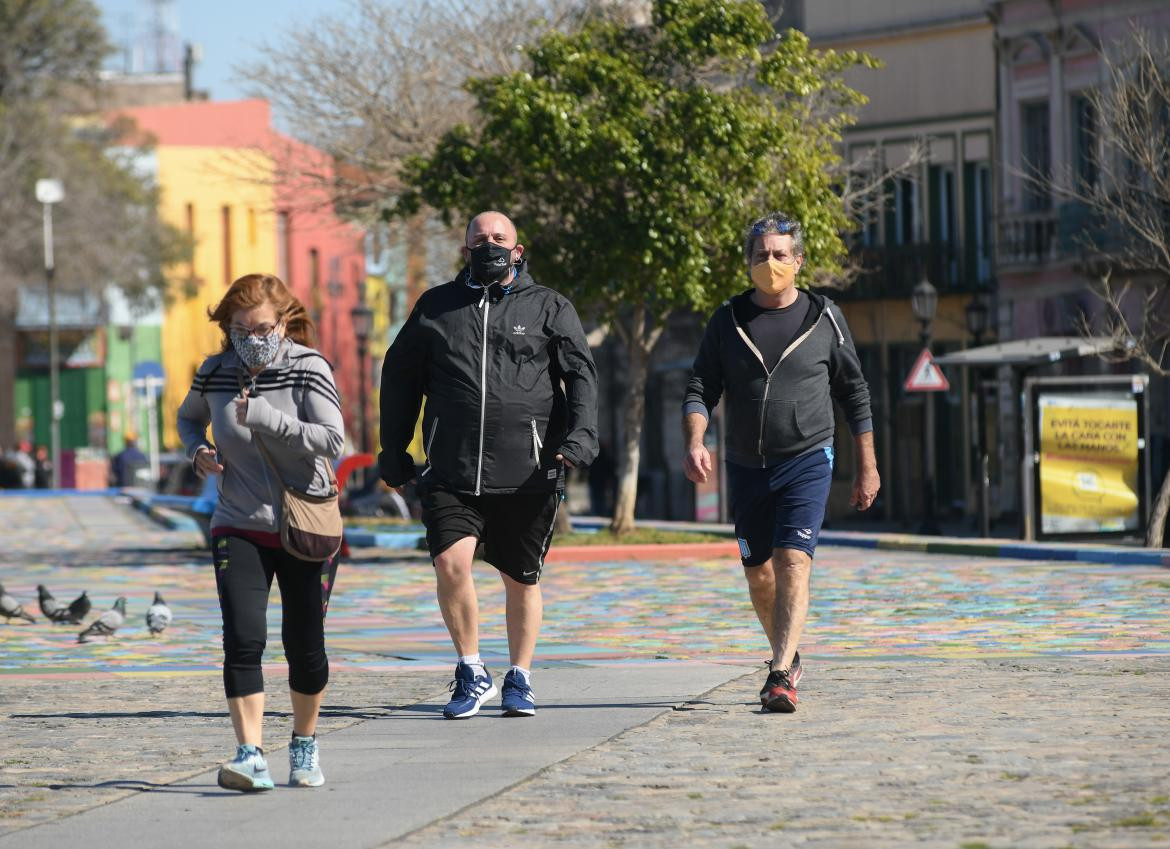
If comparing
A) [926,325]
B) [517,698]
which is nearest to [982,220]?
[926,325]

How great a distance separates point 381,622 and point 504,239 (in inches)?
244

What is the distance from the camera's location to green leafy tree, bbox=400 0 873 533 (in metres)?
22.0

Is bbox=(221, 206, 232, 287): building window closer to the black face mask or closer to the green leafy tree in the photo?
the green leafy tree

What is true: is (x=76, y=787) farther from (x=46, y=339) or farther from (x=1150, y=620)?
(x=46, y=339)

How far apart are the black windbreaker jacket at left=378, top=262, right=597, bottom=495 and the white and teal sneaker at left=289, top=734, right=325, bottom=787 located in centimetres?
181

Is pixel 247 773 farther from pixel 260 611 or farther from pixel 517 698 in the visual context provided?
pixel 517 698

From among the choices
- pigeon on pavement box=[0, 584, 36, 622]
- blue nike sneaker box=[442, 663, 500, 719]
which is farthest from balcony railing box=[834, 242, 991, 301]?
blue nike sneaker box=[442, 663, 500, 719]

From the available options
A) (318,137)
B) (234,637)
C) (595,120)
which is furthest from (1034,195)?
(234,637)

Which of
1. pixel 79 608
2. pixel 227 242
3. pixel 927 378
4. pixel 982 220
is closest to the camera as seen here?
pixel 79 608

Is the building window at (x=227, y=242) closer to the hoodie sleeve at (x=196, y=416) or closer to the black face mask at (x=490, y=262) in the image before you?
the black face mask at (x=490, y=262)

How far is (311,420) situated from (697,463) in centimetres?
225

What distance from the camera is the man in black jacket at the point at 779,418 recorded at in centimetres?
946

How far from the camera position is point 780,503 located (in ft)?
31.2

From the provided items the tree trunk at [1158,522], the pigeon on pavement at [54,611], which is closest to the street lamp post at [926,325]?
the tree trunk at [1158,522]
